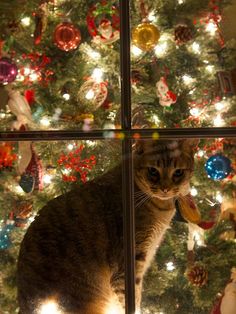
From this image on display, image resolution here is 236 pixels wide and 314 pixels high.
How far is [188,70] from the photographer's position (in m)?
1.46

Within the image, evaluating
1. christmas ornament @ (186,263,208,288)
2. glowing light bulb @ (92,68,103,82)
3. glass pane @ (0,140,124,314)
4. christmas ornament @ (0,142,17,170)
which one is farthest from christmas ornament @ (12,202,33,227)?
christmas ornament @ (186,263,208,288)

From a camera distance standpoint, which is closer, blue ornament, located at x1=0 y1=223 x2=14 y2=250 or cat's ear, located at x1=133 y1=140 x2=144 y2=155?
cat's ear, located at x1=133 y1=140 x2=144 y2=155

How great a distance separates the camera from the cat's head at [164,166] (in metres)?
1.42

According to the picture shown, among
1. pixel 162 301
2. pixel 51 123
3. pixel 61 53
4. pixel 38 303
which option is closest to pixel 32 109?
pixel 51 123

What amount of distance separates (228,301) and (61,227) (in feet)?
2.02

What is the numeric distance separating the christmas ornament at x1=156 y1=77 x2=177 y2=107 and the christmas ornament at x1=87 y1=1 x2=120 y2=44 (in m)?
0.21

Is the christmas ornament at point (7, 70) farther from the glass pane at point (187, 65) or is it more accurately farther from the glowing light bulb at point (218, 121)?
the glowing light bulb at point (218, 121)

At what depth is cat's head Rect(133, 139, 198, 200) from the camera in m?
1.42

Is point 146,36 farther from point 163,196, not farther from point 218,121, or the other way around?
point 163,196

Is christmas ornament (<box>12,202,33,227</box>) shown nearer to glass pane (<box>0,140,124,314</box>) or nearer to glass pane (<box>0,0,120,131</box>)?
glass pane (<box>0,140,124,314</box>)

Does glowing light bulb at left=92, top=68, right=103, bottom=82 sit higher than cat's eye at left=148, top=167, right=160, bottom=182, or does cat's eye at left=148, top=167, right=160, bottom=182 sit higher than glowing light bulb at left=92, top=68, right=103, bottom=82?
glowing light bulb at left=92, top=68, right=103, bottom=82

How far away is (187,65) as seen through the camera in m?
1.46

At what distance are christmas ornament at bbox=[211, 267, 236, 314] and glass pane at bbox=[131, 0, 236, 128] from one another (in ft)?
1.80

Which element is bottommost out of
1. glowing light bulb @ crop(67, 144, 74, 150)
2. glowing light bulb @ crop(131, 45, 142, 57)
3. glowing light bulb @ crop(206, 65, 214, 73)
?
glowing light bulb @ crop(67, 144, 74, 150)
